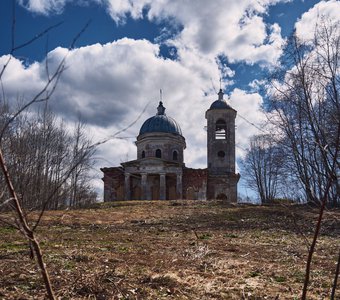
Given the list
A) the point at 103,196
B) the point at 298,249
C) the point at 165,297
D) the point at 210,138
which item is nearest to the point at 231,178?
the point at 210,138

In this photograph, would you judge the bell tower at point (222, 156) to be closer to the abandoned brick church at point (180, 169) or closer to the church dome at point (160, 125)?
the abandoned brick church at point (180, 169)

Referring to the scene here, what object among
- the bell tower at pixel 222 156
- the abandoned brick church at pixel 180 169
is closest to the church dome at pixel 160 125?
the abandoned brick church at pixel 180 169

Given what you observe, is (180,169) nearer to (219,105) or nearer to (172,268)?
(219,105)

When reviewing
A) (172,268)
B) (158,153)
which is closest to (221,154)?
(158,153)

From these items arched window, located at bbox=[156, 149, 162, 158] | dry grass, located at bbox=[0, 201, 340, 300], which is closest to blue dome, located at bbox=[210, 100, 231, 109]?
arched window, located at bbox=[156, 149, 162, 158]

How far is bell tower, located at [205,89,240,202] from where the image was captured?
1454 inches

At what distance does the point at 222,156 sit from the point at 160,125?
6.91 metres

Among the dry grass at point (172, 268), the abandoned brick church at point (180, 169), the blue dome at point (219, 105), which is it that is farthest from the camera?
the blue dome at point (219, 105)

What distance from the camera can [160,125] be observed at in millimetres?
39812

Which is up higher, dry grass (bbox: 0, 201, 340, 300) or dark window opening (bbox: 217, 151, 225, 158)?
dark window opening (bbox: 217, 151, 225, 158)

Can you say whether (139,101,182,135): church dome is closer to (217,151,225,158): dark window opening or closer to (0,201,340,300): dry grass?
(217,151,225,158): dark window opening

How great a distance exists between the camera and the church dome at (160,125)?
39.6 m

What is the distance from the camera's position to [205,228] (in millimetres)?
14539

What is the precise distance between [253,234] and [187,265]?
21.9 feet
